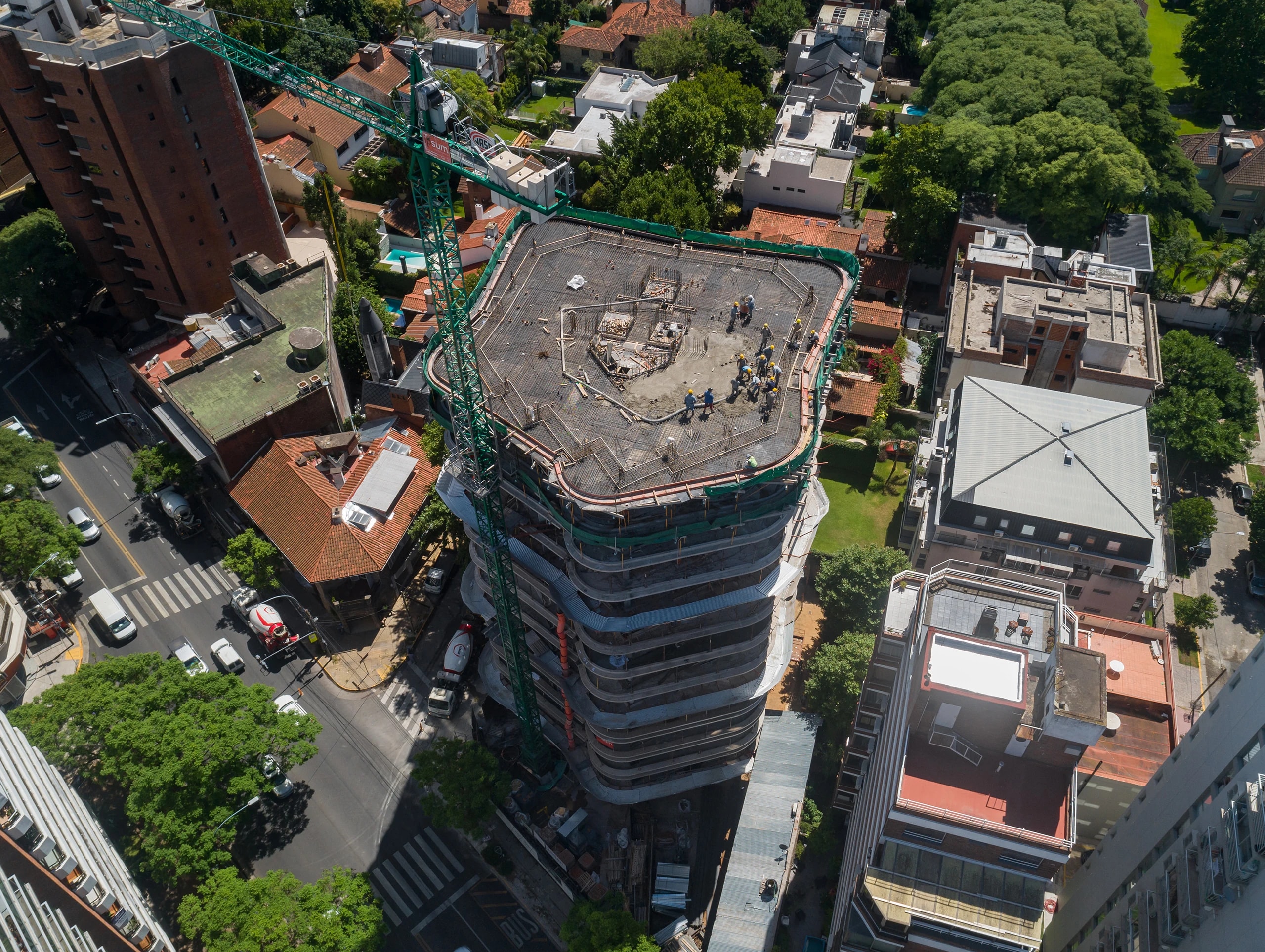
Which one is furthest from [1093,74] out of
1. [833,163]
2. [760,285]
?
[760,285]

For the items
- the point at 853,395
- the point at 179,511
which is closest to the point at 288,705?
the point at 179,511

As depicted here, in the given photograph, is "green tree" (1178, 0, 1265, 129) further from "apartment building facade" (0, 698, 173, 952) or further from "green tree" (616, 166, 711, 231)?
"apartment building facade" (0, 698, 173, 952)

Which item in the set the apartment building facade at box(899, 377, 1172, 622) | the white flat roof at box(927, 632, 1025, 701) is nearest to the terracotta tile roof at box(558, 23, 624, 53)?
the apartment building facade at box(899, 377, 1172, 622)

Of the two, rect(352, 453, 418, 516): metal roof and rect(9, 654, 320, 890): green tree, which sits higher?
rect(352, 453, 418, 516): metal roof

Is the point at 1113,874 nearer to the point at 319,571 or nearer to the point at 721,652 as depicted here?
the point at 721,652

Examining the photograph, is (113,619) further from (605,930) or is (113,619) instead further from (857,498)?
(857,498)

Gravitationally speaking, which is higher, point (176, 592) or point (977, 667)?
point (977, 667)
